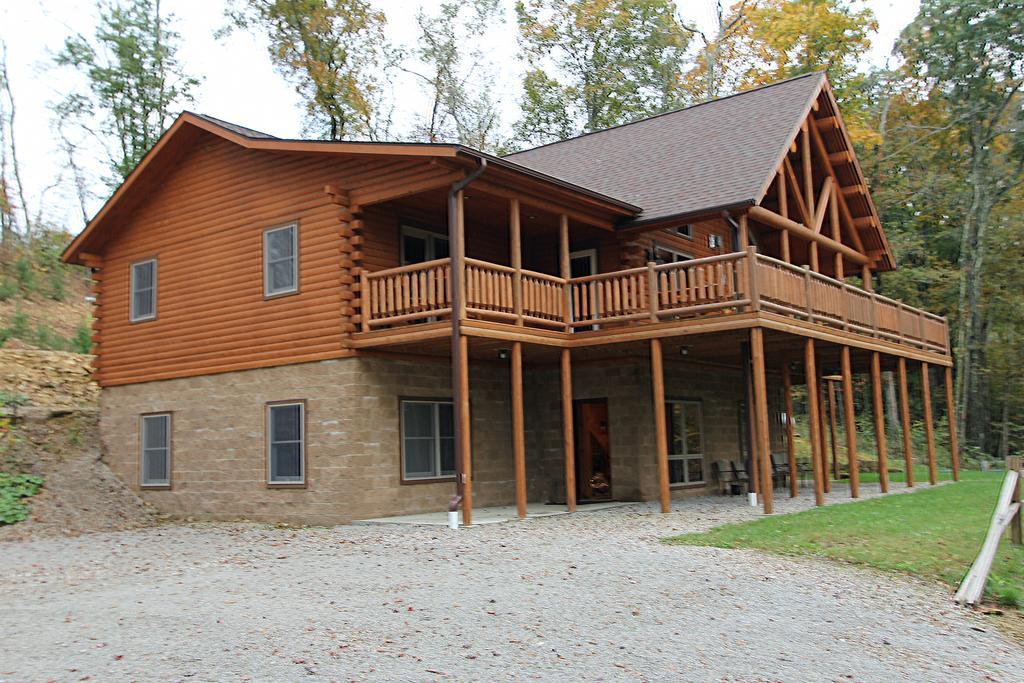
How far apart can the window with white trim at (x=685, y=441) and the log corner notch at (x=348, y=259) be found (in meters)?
6.90

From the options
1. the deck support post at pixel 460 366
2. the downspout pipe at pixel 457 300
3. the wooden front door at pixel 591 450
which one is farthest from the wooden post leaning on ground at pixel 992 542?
the wooden front door at pixel 591 450

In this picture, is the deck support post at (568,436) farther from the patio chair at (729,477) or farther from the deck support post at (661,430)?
the patio chair at (729,477)

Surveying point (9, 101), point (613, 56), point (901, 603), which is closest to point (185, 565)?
point (901, 603)

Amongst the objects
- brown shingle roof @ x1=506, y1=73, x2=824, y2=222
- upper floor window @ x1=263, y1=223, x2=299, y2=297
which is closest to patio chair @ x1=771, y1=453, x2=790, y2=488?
brown shingle roof @ x1=506, y1=73, x2=824, y2=222

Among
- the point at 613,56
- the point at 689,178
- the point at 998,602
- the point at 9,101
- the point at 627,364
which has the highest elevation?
the point at 613,56

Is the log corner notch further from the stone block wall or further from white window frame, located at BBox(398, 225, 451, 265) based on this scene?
white window frame, located at BBox(398, 225, 451, 265)

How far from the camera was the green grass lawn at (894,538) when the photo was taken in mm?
9977

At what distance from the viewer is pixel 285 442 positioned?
53.4ft

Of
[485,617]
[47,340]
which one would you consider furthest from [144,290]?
[485,617]

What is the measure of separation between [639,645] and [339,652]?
2207mm

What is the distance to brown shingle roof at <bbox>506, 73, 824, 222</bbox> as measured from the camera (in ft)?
55.5

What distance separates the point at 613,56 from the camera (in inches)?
1594

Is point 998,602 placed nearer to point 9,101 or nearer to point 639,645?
point 639,645

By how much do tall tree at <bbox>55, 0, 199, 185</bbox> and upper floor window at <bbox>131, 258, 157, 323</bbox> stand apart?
1579 cm
